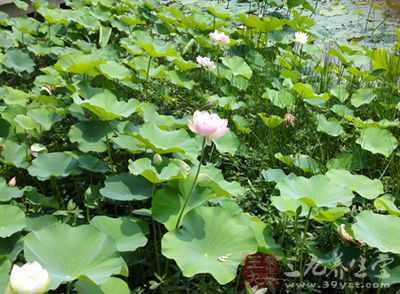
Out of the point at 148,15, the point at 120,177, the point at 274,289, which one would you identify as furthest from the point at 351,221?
the point at 148,15

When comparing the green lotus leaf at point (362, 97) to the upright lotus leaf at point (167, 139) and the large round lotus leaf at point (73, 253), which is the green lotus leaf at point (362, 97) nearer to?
the upright lotus leaf at point (167, 139)

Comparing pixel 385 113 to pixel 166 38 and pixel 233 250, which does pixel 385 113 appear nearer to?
pixel 233 250

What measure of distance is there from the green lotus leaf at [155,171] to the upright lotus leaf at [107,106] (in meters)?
0.26

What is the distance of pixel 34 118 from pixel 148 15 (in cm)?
165

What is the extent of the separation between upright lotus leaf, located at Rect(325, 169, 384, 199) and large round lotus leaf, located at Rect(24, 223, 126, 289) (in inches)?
30.2

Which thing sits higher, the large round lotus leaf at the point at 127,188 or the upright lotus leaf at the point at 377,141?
the large round lotus leaf at the point at 127,188

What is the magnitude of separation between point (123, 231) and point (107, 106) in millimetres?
579

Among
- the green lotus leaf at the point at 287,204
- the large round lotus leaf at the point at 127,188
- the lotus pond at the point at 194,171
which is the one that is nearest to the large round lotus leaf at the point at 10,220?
the lotus pond at the point at 194,171

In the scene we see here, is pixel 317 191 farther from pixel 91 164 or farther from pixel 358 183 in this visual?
pixel 91 164

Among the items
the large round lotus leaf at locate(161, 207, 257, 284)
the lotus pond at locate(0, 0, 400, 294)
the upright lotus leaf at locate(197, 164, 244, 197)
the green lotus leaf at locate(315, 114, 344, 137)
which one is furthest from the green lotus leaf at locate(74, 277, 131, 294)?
the green lotus leaf at locate(315, 114, 344, 137)

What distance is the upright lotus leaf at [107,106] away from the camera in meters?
1.66

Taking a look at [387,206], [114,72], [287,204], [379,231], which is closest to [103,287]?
[287,204]

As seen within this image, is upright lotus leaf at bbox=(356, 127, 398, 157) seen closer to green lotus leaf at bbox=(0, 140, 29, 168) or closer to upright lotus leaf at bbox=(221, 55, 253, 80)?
upright lotus leaf at bbox=(221, 55, 253, 80)

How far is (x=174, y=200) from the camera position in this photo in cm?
141
